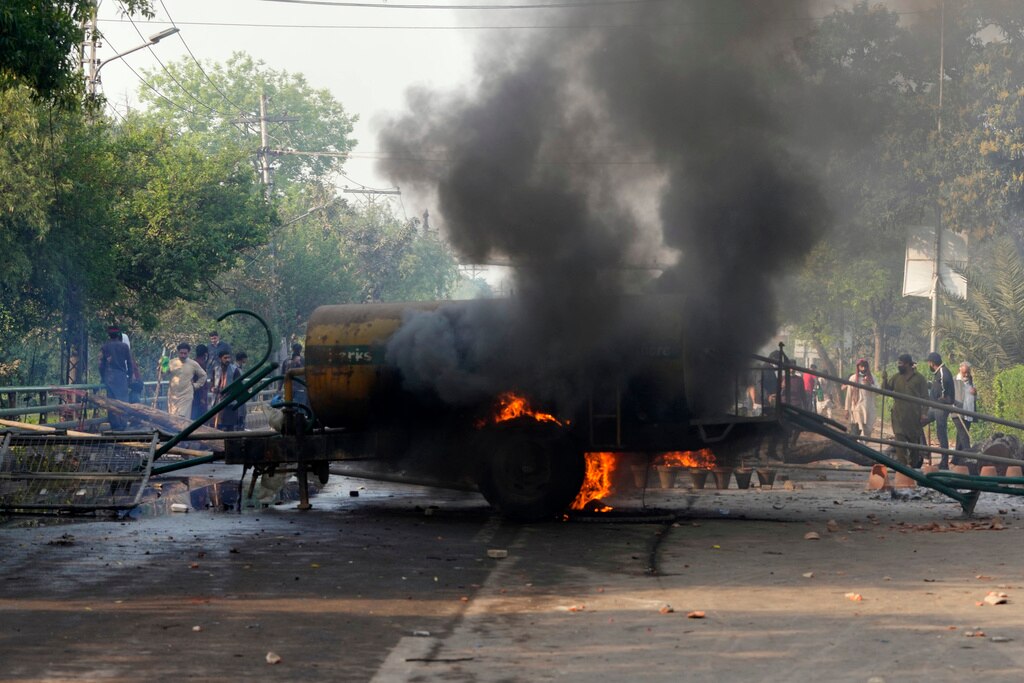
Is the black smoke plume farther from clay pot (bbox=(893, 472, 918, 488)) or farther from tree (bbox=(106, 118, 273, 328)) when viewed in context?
tree (bbox=(106, 118, 273, 328))

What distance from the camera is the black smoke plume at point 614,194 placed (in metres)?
12.0

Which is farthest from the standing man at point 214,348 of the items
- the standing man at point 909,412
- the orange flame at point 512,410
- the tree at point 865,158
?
the standing man at point 909,412

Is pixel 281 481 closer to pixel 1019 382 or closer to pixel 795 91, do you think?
pixel 795 91

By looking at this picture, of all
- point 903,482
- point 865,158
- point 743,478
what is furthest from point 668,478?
point 865,158

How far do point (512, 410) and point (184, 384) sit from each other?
36.0 ft

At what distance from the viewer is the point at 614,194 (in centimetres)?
1284

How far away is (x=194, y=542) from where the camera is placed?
34.5ft

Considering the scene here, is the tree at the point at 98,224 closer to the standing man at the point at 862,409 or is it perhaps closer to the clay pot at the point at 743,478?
the clay pot at the point at 743,478

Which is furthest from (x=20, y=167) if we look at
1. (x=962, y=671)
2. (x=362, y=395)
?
(x=962, y=671)

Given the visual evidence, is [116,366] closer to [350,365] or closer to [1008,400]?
[350,365]

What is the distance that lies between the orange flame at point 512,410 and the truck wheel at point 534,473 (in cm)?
26

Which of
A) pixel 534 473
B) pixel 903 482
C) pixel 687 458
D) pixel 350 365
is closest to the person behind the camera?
pixel 534 473

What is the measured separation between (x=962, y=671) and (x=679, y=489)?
8777 mm

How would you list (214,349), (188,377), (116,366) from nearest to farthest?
(188,377)
(116,366)
(214,349)
